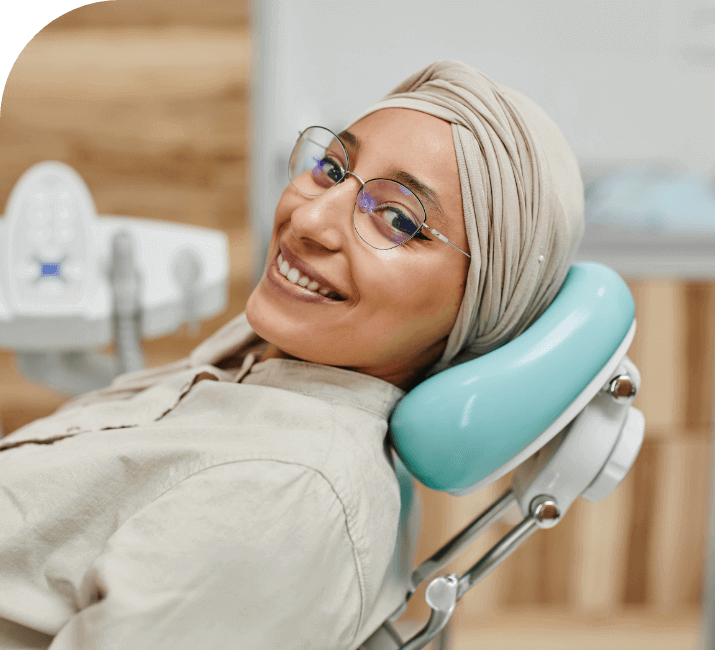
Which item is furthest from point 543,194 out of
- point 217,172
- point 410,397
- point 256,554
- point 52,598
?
point 217,172

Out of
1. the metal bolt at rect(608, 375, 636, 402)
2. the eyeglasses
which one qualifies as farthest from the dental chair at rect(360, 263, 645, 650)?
the eyeglasses

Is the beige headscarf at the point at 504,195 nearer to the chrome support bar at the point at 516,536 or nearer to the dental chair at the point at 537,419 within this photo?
the dental chair at the point at 537,419

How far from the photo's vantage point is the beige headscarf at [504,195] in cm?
62

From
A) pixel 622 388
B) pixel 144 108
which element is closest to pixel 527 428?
pixel 622 388

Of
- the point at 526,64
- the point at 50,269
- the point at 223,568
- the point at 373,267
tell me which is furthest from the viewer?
the point at 526,64

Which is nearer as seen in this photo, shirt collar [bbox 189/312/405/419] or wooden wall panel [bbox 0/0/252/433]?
shirt collar [bbox 189/312/405/419]

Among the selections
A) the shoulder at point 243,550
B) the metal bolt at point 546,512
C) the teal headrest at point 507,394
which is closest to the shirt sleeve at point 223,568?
the shoulder at point 243,550

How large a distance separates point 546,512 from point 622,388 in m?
0.15

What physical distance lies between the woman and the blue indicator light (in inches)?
18.0

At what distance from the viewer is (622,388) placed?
2.08ft

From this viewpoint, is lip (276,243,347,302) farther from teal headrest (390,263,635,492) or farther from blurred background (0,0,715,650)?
blurred background (0,0,715,650)

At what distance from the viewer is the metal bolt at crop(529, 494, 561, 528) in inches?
25.7

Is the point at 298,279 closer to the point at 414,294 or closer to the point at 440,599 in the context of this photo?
the point at 414,294

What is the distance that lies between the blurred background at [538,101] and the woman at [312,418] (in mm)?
752
